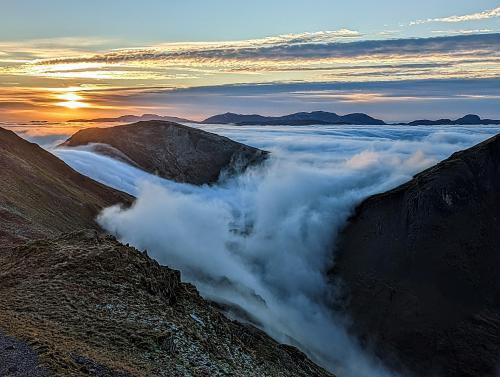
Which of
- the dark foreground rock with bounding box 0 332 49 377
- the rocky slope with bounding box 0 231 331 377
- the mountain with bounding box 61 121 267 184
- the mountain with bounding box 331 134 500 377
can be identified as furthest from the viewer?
the mountain with bounding box 61 121 267 184

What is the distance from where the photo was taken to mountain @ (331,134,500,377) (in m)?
89.2

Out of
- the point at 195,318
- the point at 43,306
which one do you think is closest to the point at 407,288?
the point at 195,318

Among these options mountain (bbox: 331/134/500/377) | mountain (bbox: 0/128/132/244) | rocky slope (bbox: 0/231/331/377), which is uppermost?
rocky slope (bbox: 0/231/331/377)

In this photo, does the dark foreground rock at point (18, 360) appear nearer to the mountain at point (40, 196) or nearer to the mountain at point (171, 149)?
the mountain at point (40, 196)

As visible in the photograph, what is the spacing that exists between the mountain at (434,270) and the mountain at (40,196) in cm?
5451

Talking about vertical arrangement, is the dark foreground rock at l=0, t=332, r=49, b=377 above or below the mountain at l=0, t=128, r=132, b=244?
above

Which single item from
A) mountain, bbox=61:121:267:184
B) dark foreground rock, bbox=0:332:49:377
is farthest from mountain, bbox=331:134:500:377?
dark foreground rock, bbox=0:332:49:377

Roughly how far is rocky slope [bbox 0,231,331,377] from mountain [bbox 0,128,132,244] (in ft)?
31.3

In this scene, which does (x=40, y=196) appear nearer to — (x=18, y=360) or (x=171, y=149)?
(x=18, y=360)

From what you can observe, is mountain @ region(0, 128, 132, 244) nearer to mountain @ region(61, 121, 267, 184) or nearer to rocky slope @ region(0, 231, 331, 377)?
rocky slope @ region(0, 231, 331, 377)

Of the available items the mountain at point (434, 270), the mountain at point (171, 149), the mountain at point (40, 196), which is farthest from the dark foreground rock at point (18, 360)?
the mountain at point (171, 149)

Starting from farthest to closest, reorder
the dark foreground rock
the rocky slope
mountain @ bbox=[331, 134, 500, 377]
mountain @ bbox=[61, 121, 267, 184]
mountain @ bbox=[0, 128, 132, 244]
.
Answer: mountain @ bbox=[61, 121, 267, 184]
mountain @ bbox=[331, 134, 500, 377]
mountain @ bbox=[0, 128, 132, 244]
the rocky slope
the dark foreground rock

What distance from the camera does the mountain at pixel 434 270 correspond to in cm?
8925

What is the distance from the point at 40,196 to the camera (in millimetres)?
64062
